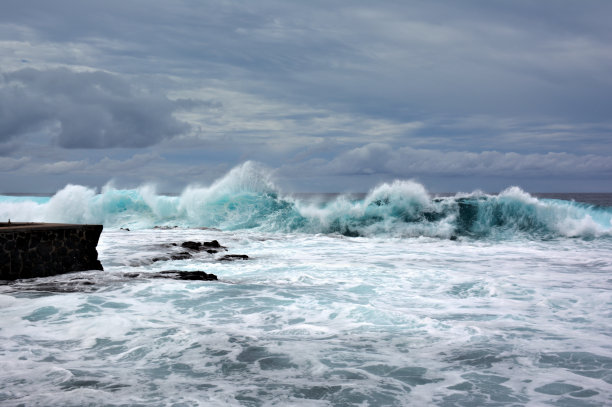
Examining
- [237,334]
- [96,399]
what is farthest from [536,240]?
[96,399]

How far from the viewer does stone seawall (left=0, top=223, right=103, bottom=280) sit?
7.99 metres

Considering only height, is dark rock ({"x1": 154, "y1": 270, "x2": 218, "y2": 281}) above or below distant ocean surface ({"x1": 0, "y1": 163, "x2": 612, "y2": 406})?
above

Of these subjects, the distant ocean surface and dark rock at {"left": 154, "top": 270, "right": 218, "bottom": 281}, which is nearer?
the distant ocean surface

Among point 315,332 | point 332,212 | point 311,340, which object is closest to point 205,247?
point 315,332

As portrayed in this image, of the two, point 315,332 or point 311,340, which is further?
point 315,332

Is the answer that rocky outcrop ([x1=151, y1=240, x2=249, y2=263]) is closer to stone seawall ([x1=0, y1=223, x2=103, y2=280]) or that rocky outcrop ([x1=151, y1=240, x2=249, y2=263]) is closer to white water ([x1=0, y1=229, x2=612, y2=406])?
white water ([x1=0, y1=229, x2=612, y2=406])

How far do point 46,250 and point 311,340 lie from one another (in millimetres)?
5631

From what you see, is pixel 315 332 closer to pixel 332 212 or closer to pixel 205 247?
pixel 205 247

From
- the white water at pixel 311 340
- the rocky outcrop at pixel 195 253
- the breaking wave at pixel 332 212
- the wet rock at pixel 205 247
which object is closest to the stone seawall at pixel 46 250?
the white water at pixel 311 340

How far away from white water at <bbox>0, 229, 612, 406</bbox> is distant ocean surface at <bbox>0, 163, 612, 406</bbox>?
0.06ft

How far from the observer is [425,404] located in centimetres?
360

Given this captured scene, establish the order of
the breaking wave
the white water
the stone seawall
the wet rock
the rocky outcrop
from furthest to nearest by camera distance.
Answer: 1. the breaking wave
2. the wet rock
3. the rocky outcrop
4. the stone seawall
5. the white water

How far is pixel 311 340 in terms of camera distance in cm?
513

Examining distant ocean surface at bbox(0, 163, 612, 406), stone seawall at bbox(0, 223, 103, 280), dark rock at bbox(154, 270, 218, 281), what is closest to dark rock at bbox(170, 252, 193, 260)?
distant ocean surface at bbox(0, 163, 612, 406)
